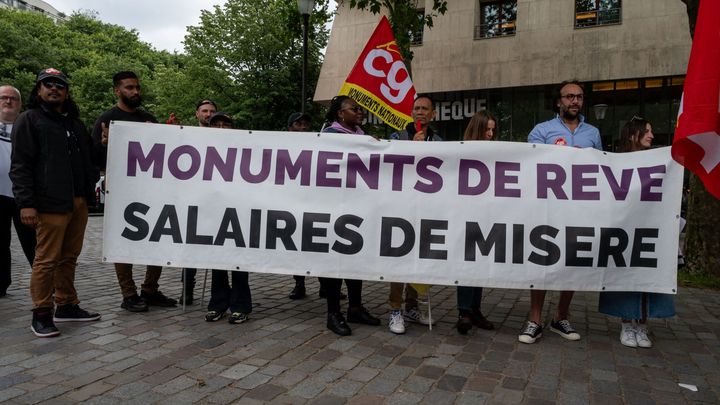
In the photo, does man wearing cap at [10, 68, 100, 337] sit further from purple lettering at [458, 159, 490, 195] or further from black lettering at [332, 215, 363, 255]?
purple lettering at [458, 159, 490, 195]

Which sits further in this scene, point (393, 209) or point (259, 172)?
point (259, 172)

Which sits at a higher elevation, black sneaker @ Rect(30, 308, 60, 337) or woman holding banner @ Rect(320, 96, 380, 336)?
woman holding banner @ Rect(320, 96, 380, 336)

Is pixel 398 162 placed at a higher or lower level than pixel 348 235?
higher

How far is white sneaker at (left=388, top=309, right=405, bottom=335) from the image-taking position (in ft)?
14.3

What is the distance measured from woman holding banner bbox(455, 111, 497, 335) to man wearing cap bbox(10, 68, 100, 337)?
11.0 ft

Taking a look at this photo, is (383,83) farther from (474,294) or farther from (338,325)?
(338,325)

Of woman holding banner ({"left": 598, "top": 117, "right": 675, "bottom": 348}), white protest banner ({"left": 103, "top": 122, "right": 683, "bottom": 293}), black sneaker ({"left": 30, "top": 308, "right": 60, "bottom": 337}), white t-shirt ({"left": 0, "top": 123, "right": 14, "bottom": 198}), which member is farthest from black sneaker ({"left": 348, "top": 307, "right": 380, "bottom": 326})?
white t-shirt ({"left": 0, "top": 123, "right": 14, "bottom": 198})

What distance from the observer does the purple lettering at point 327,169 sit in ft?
14.4

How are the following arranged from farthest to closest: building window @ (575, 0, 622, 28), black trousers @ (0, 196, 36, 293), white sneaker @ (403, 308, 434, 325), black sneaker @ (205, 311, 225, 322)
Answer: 1. building window @ (575, 0, 622, 28)
2. black trousers @ (0, 196, 36, 293)
3. white sneaker @ (403, 308, 434, 325)
4. black sneaker @ (205, 311, 225, 322)

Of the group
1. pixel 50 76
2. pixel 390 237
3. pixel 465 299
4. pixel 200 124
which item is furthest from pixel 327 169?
pixel 50 76

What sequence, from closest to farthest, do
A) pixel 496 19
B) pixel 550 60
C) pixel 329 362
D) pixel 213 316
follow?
pixel 329 362, pixel 213 316, pixel 550 60, pixel 496 19

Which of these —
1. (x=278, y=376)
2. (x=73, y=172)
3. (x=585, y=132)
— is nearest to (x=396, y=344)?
(x=278, y=376)

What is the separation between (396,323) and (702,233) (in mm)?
5944

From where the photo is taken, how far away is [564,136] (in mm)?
4539
